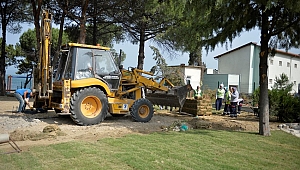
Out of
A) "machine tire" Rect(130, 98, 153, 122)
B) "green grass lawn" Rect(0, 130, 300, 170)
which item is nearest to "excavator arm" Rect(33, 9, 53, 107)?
"machine tire" Rect(130, 98, 153, 122)

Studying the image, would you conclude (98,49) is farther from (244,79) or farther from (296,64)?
(296,64)

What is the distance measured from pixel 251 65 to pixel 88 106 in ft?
79.9

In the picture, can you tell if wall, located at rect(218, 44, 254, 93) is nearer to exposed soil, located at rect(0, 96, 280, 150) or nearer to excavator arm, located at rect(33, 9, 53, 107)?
exposed soil, located at rect(0, 96, 280, 150)

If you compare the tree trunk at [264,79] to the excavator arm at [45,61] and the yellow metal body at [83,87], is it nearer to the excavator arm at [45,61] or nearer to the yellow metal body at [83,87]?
the yellow metal body at [83,87]

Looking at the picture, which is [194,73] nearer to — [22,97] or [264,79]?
[22,97]

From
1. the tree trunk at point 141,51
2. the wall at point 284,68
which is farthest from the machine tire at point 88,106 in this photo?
the wall at point 284,68

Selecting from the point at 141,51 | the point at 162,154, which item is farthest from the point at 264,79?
A: the point at 141,51

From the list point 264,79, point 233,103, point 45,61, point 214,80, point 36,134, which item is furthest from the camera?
point 214,80

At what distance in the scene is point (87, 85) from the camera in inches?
368

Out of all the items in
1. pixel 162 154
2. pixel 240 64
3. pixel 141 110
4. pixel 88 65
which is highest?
pixel 240 64

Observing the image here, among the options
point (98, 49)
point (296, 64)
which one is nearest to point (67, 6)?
point (98, 49)

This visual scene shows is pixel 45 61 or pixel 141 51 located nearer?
→ pixel 45 61

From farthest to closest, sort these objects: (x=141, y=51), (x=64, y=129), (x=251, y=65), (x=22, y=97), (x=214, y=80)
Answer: (x=251, y=65), (x=214, y=80), (x=141, y=51), (x=22, y=97), (x=64, y=129)

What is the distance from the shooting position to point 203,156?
6.10 m
